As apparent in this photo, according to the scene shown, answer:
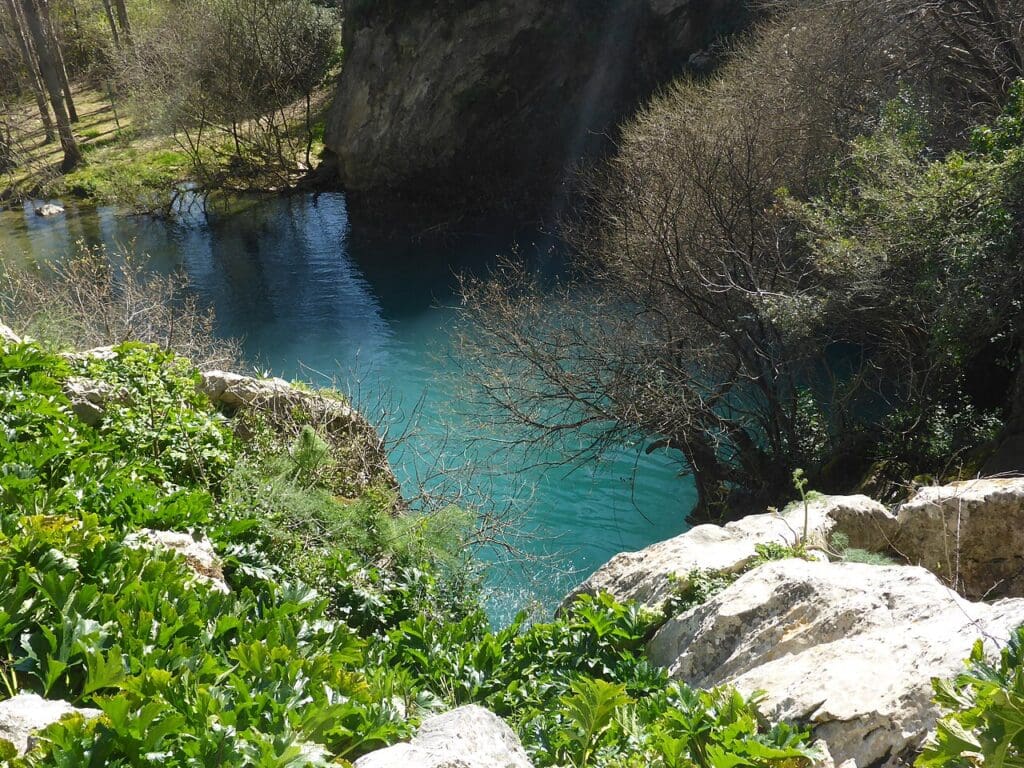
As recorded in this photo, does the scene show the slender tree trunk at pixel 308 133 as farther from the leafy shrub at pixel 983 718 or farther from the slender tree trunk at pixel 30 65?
the leafy shrub at pixel 983 718

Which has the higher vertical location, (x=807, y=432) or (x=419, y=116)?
(x=419, y=116)

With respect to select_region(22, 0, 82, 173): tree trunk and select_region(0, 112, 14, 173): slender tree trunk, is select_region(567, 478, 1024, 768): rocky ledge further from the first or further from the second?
select_region(22, 0, 82, 173): tree trunk

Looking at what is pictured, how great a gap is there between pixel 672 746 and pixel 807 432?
32.9 ft

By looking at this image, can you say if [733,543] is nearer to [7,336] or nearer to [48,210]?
[7,336]

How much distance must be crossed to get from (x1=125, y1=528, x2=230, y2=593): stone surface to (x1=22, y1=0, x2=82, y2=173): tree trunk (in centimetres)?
3130

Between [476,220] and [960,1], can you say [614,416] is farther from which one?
[476,220]

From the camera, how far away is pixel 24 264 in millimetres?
21578

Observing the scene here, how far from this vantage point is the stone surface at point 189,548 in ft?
16.1

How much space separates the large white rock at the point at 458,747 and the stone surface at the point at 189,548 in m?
1.95

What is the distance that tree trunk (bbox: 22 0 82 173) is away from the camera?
30.5 m

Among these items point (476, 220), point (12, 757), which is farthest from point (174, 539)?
point (476, 220)

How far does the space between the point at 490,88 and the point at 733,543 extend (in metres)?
22.9

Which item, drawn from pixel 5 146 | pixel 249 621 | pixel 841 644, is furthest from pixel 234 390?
pixel 5 146

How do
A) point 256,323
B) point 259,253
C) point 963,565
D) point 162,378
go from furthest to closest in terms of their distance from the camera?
1. point 259,253
2. point 256,323
3. point 162,378
4. point 963,565
